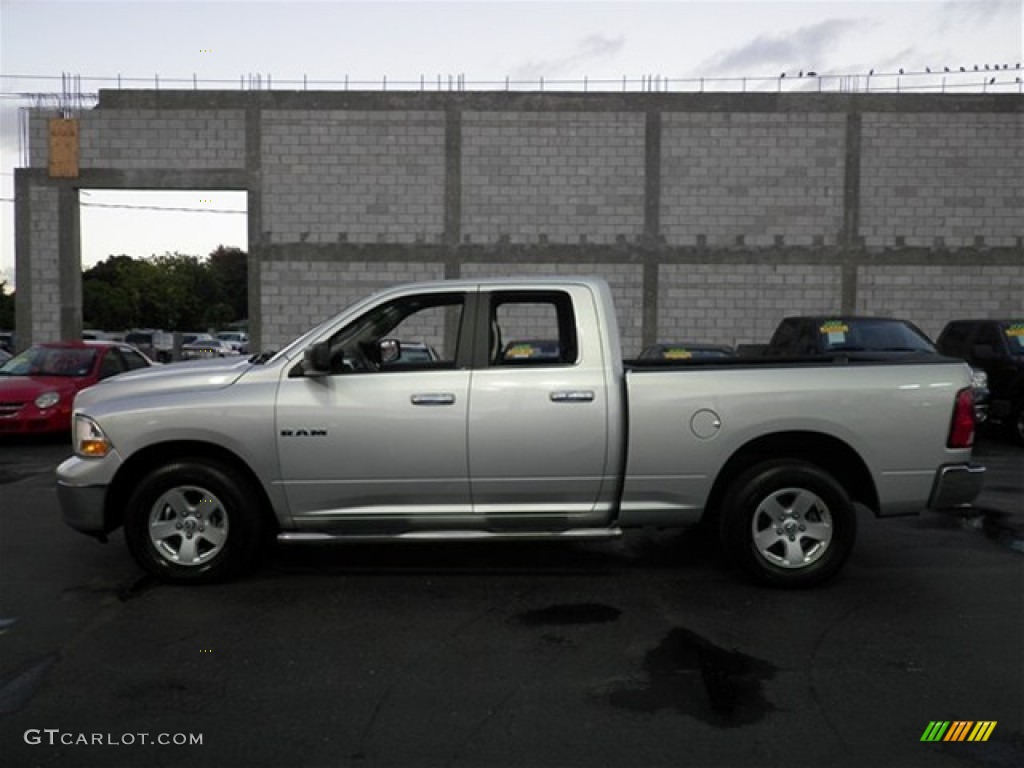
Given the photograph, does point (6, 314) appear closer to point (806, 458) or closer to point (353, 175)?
point (353, 175)

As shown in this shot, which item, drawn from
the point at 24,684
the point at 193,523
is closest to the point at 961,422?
the point at 193,523

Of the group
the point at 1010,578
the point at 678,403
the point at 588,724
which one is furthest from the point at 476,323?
the point at 1010,578

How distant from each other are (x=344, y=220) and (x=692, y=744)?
834 inches

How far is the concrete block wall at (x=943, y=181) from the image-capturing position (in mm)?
23094

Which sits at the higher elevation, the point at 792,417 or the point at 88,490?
the point at 792,417

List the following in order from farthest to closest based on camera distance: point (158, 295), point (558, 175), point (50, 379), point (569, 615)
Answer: point (158, 295) → point (558, 175) → point (50, 379) → point (569, 615)

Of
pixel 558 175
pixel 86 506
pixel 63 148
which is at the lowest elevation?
pixel 86 506

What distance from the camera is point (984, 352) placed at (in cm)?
1333

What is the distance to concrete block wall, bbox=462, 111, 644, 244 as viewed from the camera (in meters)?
23.4

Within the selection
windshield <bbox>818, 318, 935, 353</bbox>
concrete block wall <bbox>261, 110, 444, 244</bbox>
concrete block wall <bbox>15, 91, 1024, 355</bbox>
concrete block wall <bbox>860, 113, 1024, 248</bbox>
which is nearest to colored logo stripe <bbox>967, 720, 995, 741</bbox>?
windshield <bbox>818, 318, 935, 353</bbox>

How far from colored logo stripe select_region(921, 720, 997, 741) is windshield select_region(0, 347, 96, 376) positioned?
12.4 m

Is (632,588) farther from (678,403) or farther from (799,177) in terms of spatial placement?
(799,177)

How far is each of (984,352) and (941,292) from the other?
10820 millimetres

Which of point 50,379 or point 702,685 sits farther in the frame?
point 50,379
